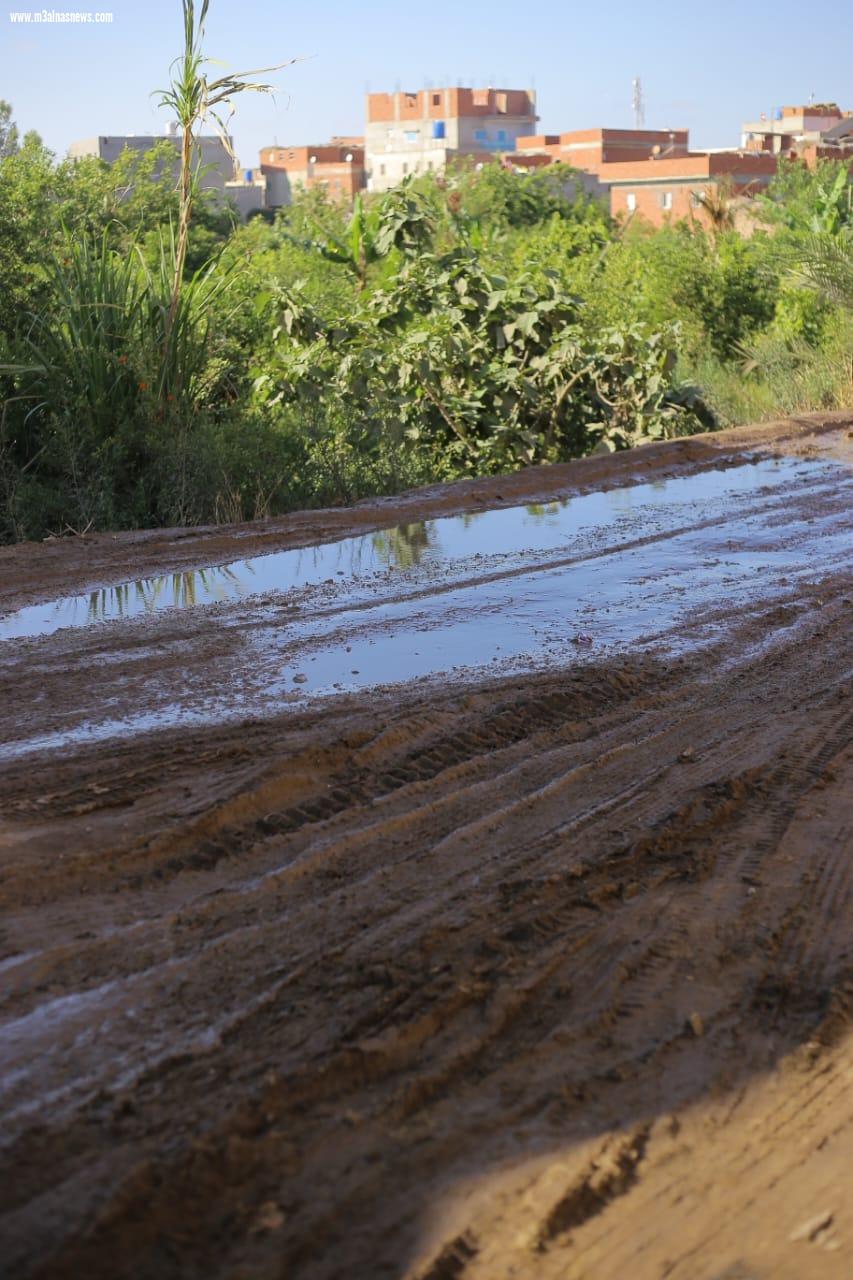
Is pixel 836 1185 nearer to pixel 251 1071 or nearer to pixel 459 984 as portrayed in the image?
pixel 459 984

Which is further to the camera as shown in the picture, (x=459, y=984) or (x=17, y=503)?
(x=17, y=503)

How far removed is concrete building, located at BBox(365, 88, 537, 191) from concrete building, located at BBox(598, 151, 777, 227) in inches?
1489

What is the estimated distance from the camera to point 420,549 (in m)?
8.90

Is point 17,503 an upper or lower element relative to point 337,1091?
upper

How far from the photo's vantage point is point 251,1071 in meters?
2.73

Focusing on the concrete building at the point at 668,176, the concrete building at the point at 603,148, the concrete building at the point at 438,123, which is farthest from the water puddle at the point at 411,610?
the concrete building at the point at 438,123

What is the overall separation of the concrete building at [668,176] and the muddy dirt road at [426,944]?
73319 mm

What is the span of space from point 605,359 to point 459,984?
13.1 metres

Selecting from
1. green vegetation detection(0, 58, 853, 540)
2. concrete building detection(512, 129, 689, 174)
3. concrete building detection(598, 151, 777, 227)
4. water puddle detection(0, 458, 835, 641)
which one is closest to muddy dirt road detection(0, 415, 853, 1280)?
water puddle detection(0, 458, 835, 641)

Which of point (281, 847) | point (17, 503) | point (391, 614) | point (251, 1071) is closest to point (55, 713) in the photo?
point (281, 847)

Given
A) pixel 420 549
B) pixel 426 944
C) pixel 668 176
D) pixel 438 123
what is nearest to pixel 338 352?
pixel 420 549

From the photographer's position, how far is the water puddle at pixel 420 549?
7.15 metres

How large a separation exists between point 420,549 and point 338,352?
18.8ft

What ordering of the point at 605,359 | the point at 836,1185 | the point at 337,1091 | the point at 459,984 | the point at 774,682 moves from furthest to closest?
the point at 605,359 < the point at 774,682 < the point at 459,984 < the point at 337,1091 < the point at 836,1185
